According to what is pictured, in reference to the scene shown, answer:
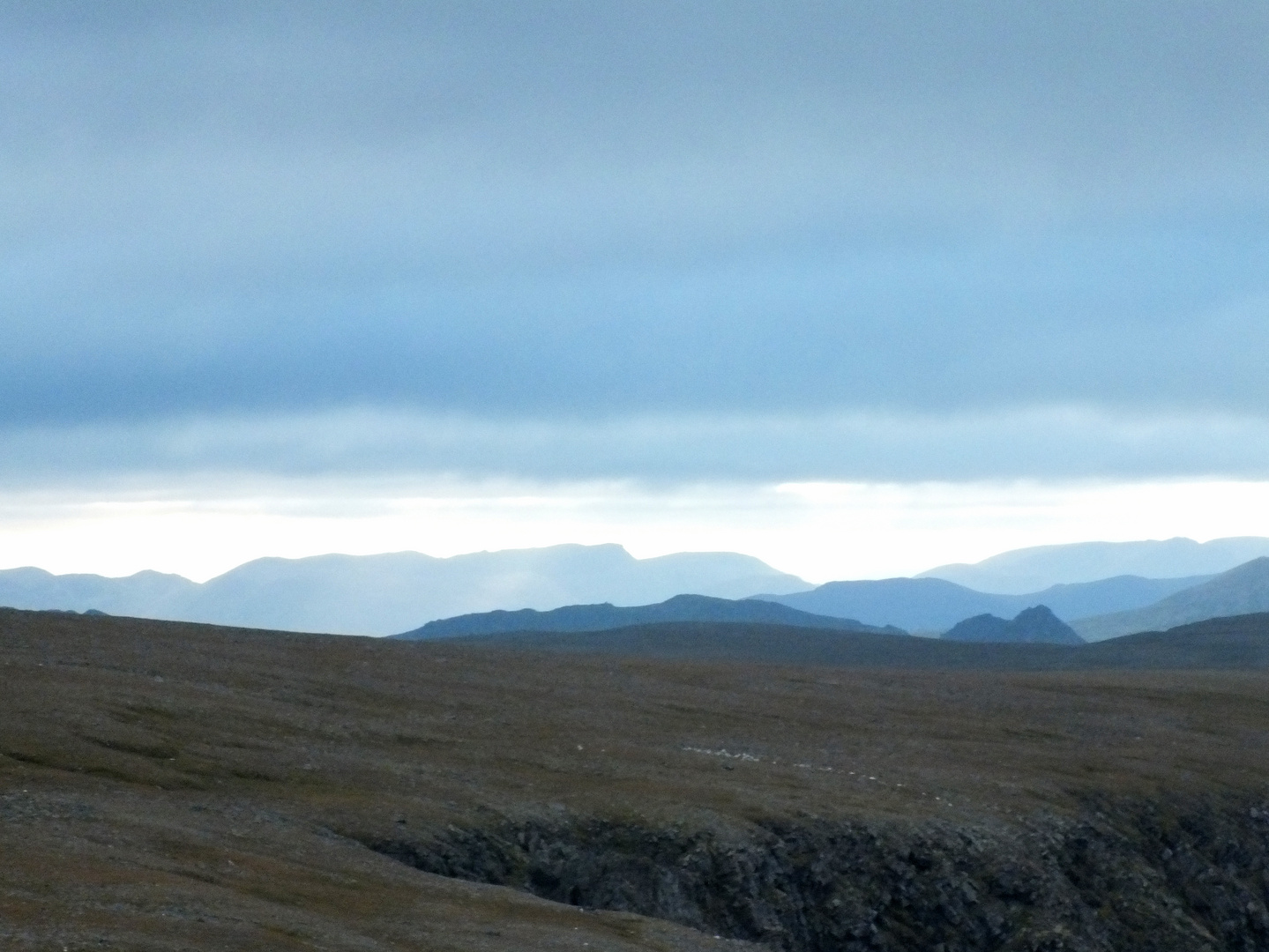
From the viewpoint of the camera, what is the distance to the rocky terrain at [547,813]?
1201 inches

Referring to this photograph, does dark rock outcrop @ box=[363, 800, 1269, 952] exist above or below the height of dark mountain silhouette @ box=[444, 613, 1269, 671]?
below

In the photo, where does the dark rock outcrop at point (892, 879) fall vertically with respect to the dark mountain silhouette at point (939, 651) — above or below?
below

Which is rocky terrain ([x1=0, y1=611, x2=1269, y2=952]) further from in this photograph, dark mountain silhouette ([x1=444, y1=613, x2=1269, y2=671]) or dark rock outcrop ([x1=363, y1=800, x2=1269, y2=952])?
dark mountain silhouette ([x1=444, y1=613, x2=1269, y2=671])

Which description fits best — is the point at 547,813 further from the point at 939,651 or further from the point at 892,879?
the point at 939,651

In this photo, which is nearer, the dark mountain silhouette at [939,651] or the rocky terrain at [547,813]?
the rocky terrain at [547,813]

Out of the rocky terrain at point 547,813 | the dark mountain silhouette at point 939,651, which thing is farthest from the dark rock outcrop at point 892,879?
the dark mountain silhouette at point 939,651

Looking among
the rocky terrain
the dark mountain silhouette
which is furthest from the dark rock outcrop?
the dark mountain silhouette

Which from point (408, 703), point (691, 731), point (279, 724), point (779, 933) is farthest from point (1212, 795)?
point (279, 724)

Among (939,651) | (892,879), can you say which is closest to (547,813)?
(892,879)

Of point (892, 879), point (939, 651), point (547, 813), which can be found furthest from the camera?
point (939, 651)

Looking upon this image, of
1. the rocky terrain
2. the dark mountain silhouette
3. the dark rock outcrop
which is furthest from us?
the dark mountain silhouette

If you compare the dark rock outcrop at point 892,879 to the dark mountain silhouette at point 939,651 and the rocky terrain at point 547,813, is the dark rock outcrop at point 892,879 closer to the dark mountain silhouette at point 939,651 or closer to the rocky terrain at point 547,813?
the rocky terrain at point 547,813

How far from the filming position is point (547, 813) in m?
43.3

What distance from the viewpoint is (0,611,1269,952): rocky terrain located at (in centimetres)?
3052
